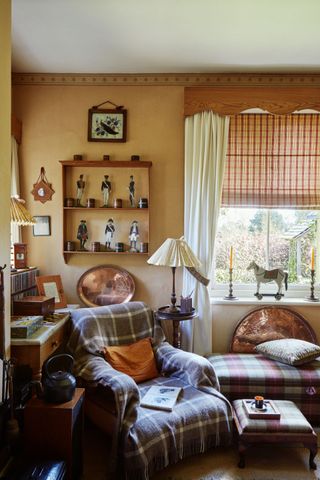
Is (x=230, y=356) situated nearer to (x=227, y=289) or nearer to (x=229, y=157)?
(x=227, y=289)

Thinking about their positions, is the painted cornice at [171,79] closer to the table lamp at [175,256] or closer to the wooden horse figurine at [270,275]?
the table lamp at [175,256]

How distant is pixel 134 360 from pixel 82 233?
1245 millimetres

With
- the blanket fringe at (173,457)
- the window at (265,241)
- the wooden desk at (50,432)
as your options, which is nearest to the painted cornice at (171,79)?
the window at (265,241)

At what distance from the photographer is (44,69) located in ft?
10.7

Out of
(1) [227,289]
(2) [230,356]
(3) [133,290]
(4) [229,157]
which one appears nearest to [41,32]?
(4) [229,157]

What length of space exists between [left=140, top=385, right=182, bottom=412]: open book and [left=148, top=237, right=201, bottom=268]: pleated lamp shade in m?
0.91

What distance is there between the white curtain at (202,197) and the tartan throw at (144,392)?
1.46ft

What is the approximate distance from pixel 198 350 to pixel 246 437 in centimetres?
103

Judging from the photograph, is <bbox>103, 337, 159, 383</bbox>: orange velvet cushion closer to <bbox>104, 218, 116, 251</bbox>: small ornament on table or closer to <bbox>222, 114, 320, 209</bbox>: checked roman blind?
<bbox>104, 218, 116, 251</bbox>: small ornament on table

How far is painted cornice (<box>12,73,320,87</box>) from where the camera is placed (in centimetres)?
330

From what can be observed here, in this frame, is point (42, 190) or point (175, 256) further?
point (42, 190)

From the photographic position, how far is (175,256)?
2.90m

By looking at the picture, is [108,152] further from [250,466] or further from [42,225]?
[250,466]

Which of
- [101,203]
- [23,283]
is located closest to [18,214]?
[23,283]
